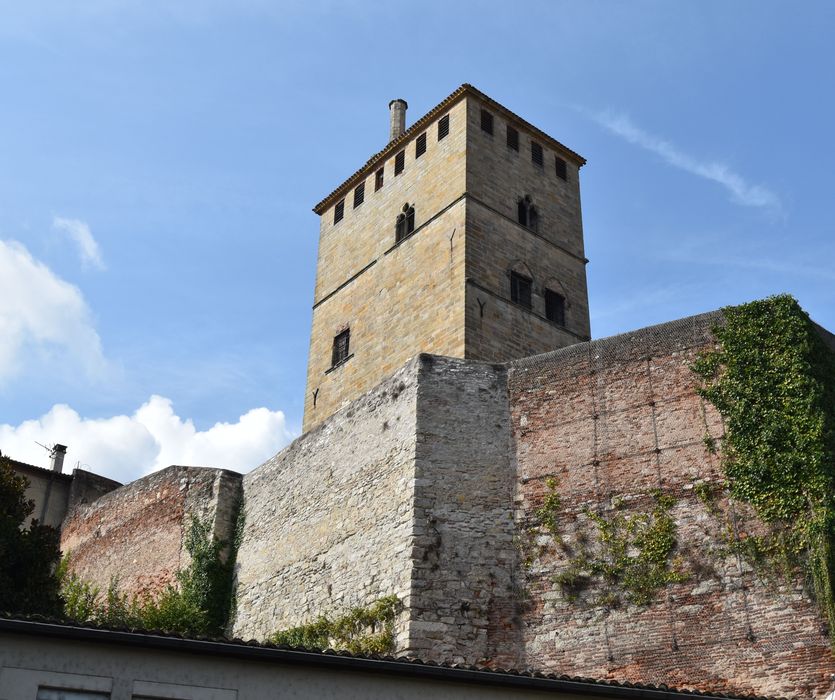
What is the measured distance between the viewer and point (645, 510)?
16875 mm

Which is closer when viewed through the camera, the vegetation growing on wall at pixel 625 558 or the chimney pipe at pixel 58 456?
the vegetation growing on wall at pixel 625 558

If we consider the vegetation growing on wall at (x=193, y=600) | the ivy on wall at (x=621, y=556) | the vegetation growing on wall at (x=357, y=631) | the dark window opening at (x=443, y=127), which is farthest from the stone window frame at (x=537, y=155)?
the vegetation growing on wall at (x=357, y=631)

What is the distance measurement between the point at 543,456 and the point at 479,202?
11.4 metres

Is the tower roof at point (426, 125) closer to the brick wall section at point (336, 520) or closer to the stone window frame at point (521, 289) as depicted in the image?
the stone window frame at point (521, 289)

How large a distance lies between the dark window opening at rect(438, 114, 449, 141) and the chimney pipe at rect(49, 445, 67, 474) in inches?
610

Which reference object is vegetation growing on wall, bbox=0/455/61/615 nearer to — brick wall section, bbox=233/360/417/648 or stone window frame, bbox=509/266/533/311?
brick wall section, bbox=233/360/417/648

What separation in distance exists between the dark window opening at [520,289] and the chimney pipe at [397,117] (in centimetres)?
780

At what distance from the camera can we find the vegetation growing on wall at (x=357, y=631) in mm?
16891

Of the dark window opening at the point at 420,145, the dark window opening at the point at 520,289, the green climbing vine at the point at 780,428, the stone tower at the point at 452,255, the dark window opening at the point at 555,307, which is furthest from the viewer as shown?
the dark window opening at the point at 420,145

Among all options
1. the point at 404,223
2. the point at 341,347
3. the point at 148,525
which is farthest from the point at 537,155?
the point at 148,525

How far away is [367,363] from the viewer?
92.7 feet

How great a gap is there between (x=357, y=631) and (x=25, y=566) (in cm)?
580

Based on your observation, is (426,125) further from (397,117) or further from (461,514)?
(461,514)

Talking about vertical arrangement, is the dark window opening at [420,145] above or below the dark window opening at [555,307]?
above
